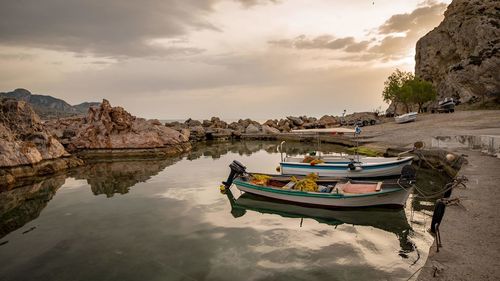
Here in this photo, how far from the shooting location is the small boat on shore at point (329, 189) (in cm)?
1711

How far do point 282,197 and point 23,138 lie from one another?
29.4 m

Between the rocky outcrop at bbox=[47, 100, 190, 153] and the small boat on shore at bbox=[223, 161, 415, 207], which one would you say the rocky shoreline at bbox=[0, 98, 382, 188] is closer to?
the rocky outcrop at bbox=[47, 100, 190, 153]

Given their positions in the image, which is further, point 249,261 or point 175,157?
point 175,157

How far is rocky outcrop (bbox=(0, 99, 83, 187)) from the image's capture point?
2759 cm

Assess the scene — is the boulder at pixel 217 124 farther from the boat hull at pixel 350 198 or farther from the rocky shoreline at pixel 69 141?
the boat hull at pixel 350 198

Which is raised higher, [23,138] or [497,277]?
[23,138]

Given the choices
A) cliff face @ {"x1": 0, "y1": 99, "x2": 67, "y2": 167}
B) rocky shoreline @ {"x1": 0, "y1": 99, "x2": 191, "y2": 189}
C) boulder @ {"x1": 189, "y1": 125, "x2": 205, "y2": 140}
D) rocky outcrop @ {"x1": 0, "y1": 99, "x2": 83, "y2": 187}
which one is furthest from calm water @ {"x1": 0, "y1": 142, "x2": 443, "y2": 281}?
boulder @ {"x1": 189, "y1": 125, "x2": 205, "y2": 140}

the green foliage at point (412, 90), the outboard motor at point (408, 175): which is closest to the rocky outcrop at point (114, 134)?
the outboard motor at point (408, 175)

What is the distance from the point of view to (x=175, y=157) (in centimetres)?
4400

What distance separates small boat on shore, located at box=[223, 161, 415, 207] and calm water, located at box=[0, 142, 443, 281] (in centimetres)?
66

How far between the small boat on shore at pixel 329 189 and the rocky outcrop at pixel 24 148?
19827 mm

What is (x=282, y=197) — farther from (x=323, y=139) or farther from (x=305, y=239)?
(x=323, y=139)

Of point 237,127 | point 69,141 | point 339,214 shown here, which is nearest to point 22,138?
point 69,141

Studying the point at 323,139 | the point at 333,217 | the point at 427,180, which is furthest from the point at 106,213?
the point at 323,139
